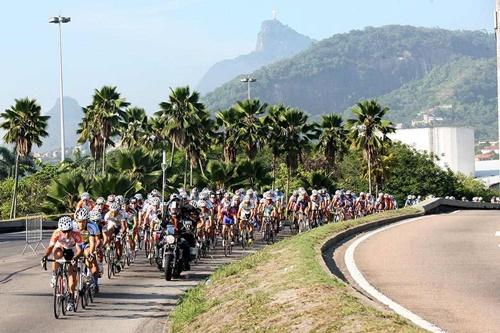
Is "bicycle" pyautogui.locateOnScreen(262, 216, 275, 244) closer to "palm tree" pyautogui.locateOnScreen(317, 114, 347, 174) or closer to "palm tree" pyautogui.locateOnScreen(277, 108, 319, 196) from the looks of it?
"palm tree" pyautogui.locateOnScreen(277, 108, 319, 196)

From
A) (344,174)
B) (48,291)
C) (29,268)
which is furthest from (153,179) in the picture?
(344,174)

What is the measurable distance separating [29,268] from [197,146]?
47.3 metres

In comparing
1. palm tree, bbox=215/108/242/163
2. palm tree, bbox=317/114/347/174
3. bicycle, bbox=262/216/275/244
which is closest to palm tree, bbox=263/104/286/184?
palm tree, bbox=215/108/242/163

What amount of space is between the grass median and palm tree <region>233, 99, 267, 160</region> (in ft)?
175

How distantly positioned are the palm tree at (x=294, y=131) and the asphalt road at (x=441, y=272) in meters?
45.7

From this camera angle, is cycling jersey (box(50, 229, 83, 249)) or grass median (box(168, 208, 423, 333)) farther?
cycling jersey (box(50, 229, 83, 249))

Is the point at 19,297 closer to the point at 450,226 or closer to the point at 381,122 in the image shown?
the point at 450,226

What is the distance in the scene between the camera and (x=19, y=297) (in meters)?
17.7

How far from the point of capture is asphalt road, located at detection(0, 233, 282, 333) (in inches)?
547

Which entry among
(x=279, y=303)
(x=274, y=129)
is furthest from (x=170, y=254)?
(x=274, y=129)

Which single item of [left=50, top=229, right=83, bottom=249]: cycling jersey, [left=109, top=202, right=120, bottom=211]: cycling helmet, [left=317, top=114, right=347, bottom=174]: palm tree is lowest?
[left=50, top=229, right=83, bottom=249]: cycling jersey

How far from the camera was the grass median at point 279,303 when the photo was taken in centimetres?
984

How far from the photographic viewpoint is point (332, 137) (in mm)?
79938

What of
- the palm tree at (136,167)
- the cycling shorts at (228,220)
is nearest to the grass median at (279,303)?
the cycling shorts at (228,220)
